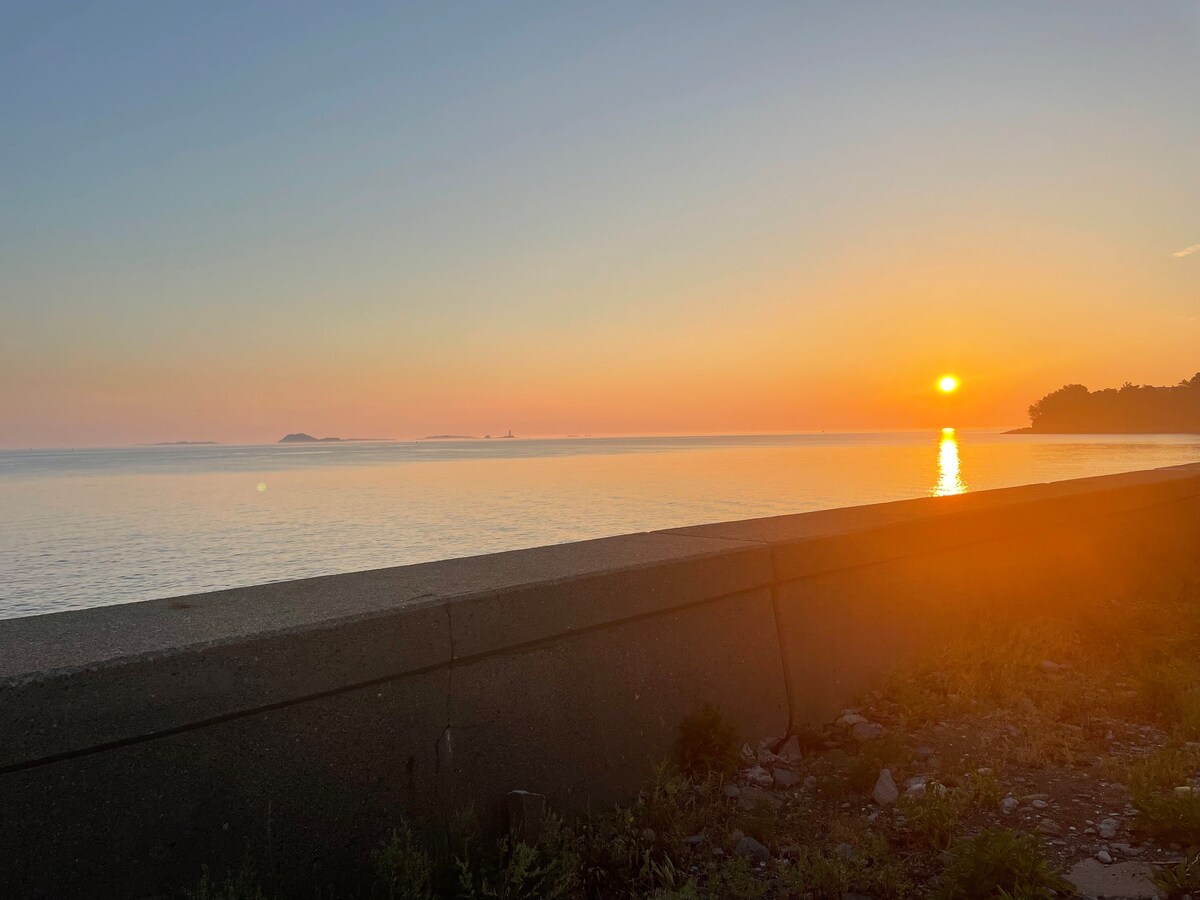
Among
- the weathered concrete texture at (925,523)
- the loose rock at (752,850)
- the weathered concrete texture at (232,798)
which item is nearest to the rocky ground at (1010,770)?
the loose rock at (752,850)

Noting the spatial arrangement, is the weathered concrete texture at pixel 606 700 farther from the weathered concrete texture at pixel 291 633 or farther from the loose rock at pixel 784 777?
the loose rock at pixel 784 777

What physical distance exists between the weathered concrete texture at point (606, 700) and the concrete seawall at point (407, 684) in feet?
0.03

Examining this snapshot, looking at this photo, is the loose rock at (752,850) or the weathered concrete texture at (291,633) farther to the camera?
the loose rock at (752,850)

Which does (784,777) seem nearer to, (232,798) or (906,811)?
(906,811)

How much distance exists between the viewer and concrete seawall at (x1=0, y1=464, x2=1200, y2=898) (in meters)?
2.61

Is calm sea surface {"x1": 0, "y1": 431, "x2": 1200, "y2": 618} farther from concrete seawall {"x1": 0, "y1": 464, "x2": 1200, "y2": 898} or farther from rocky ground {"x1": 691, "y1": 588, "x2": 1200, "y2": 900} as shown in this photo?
rocky ground {"x1": 691, "y1": 588, "x2": 1200, "y2": 900}

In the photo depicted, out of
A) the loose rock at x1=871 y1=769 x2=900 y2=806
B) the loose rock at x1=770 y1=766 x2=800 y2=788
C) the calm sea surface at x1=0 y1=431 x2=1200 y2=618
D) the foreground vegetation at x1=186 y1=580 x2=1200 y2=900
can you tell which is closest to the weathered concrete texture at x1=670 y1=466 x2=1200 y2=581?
the foreground vegetation at x1=186 y1=580 x2=1200 y2=900

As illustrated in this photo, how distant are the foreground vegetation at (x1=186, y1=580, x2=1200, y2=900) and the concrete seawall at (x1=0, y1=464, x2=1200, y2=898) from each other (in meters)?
0.17

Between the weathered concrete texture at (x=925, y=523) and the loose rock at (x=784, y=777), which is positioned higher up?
the weathered concrete texture at (x=925, y=523)

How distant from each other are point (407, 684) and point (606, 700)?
3.43 ft

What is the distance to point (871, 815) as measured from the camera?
3.89 metres

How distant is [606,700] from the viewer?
3.93 meters

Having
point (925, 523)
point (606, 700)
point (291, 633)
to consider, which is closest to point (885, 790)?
point (606, 700)

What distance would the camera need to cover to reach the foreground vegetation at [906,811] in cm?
Result: 314
